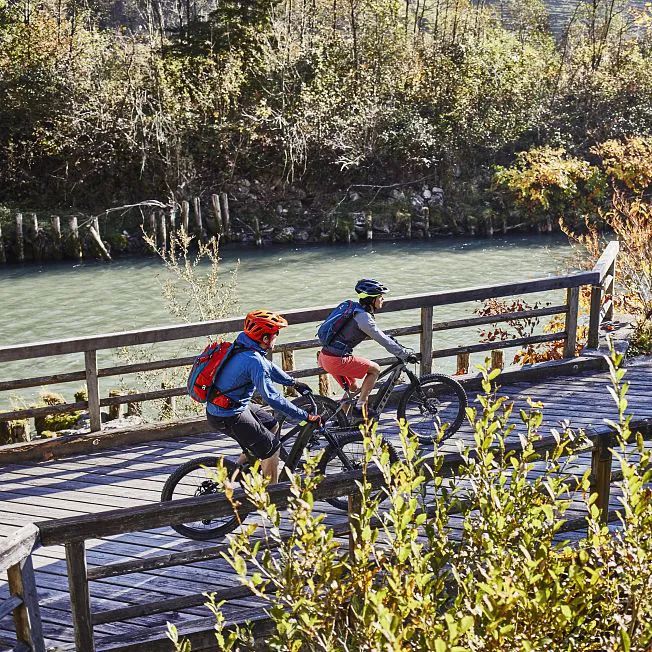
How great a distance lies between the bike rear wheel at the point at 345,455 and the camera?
600cm

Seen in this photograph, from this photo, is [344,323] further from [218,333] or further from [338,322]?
[218,333]

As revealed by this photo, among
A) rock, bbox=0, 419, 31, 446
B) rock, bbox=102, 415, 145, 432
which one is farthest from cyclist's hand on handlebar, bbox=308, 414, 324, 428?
rock, bbox=0, 419, 31, 446

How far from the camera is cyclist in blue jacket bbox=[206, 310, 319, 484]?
5.34 metres

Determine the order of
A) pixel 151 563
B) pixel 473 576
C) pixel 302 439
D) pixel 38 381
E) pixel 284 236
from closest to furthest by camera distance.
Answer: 1. pixel 473 576
2. pixel 151 563
3. pixel 302 439
4. pixel 38 381
5. pixel 284 236

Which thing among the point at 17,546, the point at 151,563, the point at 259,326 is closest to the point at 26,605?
the point at 17,546

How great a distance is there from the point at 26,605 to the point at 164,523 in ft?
2.25

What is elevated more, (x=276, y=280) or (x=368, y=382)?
(x=368, y=382)

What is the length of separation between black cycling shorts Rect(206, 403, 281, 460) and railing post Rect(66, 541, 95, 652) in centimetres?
155

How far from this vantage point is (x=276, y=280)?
20703mm

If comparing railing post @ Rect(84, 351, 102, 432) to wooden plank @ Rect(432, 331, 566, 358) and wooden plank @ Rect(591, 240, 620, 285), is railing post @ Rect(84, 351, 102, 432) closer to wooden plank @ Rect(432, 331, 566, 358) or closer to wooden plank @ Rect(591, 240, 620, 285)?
wooden plank @ Rect(432, 331, 566, 358)

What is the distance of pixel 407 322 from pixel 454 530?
11.8 metres

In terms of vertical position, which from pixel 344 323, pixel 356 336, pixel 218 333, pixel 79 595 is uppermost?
pixel 344 323

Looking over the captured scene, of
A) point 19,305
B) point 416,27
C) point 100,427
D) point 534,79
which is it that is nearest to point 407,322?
point 19,305

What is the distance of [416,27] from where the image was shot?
35.4 meters
